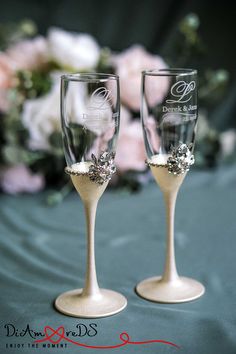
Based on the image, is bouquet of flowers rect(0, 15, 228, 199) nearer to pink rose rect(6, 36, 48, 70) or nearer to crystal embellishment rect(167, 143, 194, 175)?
pink rose rect(6, 36, 48, 70)

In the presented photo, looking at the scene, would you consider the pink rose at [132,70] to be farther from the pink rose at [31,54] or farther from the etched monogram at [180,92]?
the etched monogram at [180,92]

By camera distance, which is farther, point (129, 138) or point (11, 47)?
point (11, 47)

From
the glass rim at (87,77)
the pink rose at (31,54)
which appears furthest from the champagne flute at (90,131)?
the pink rose at (31,54)

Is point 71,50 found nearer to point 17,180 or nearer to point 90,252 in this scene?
point 17,180

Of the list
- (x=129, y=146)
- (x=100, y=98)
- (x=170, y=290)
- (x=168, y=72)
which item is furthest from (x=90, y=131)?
(x=129, y=146)

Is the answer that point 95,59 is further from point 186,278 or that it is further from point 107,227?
point 186,278

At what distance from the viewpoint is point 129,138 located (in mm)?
1571

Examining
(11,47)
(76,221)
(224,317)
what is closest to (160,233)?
(76,221)

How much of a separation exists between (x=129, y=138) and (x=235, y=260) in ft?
1.56

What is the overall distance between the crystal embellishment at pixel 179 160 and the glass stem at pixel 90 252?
0.39 feet

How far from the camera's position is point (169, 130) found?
989 mm

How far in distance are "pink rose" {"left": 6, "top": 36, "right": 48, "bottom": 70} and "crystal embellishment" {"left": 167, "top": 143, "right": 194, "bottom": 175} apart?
2.60 ft

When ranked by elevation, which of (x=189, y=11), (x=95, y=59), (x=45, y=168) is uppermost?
(x=189, y=11)

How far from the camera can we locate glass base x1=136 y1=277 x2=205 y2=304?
1028 mm
